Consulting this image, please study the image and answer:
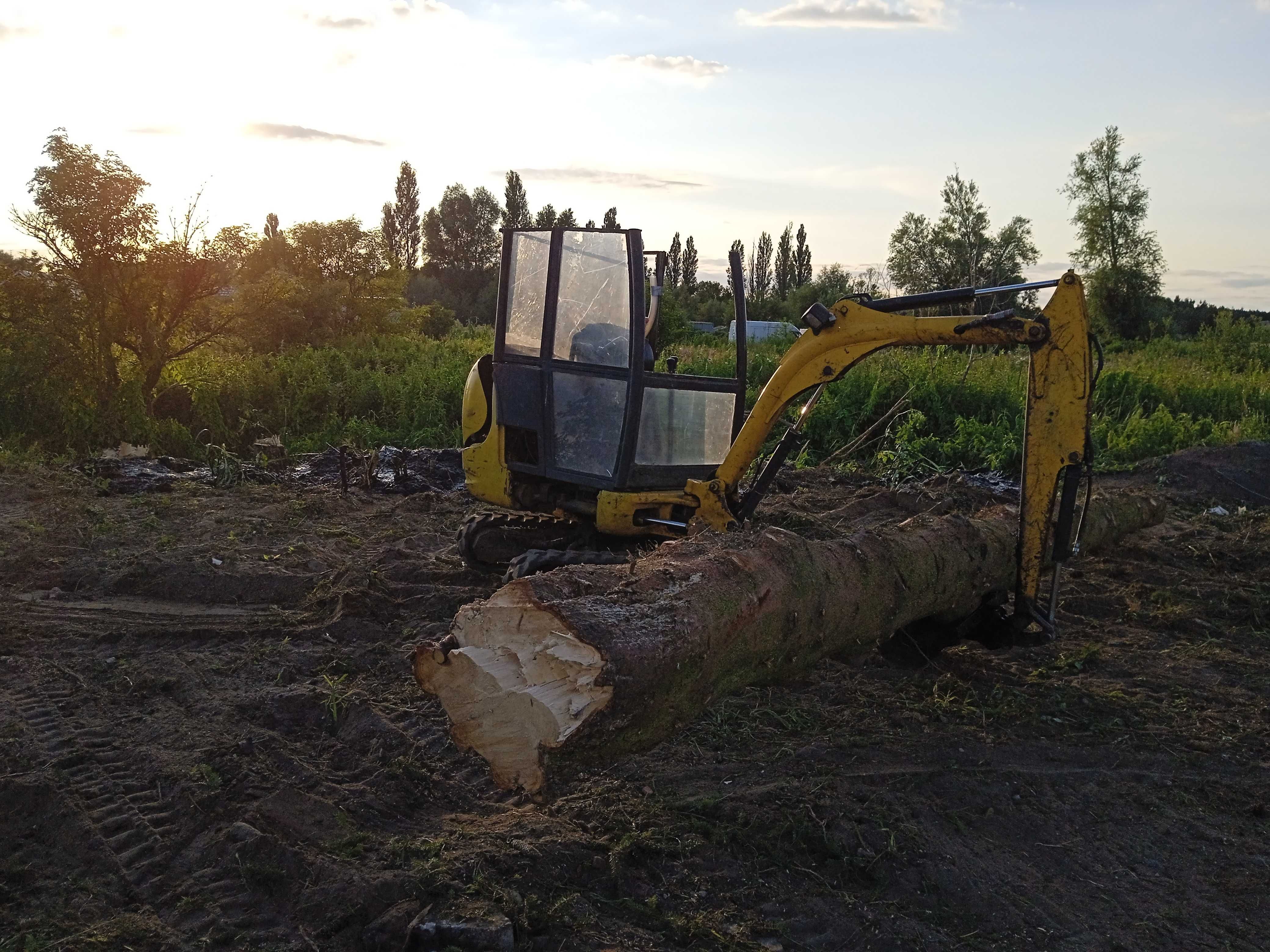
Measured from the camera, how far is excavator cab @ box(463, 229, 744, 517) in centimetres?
603

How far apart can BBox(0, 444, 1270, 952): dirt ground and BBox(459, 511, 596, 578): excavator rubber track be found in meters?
0.21

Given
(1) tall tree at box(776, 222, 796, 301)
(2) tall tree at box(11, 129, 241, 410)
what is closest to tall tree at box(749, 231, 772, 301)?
(1) tall tree at box(776, 222, 796, 301)

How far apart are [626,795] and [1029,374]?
2.60 m

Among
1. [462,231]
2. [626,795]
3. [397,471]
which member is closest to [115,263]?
[397,471]

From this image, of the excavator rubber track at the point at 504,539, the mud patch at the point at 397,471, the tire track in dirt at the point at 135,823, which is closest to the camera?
the tire track in dirt at the point at 135,823

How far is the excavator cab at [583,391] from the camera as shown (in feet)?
19.8

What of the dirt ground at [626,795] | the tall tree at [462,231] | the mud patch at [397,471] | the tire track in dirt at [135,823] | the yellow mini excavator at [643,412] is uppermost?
the tall tree at [462,231]

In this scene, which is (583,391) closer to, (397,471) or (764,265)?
(397,471)

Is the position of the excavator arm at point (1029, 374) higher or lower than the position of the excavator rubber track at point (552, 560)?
higher

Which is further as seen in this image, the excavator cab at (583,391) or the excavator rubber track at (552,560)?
the excavator cab at (583,391)

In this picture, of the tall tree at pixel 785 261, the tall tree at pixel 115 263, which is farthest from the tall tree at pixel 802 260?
the tall tree at pixel 115 263

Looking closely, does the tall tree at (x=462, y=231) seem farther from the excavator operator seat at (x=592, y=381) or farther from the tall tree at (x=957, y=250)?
the excavator operator seat at (x=592, y=381)

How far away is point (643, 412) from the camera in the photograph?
20.0 ft

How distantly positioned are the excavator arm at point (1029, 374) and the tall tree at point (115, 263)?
11.4 metres
